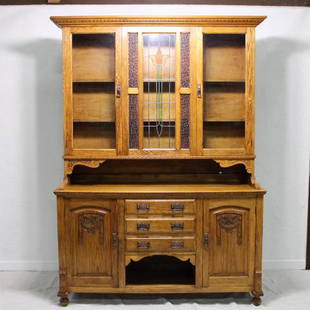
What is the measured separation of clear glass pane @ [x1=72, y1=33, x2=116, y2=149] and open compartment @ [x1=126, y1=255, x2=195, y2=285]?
91 cm

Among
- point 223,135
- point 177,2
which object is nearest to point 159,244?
point 223,135

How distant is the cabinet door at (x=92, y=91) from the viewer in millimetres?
2873

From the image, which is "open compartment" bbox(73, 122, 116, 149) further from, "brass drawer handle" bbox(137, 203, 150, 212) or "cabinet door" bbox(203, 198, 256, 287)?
"cabinet door" bbox(203, 198, 256, 287)

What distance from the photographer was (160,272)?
3.09m

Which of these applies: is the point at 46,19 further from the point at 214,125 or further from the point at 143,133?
the point at 214,125

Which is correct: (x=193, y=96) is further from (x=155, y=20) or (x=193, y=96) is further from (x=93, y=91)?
(x=93, y=91)

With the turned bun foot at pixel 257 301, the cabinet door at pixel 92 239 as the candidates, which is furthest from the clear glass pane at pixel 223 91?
the turned bun foot at pixel 257 301

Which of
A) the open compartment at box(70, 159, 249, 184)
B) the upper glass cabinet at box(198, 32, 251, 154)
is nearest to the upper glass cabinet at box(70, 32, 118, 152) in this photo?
the open compartment at box(70, 159, 249, 184)

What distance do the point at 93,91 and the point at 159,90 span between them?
1.50ft

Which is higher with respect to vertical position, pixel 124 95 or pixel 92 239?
pixel 124 95

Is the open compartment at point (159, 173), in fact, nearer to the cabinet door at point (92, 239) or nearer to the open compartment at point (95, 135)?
the open compartment at point (95, 135)

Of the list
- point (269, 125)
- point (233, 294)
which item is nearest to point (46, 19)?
point (269, 125)

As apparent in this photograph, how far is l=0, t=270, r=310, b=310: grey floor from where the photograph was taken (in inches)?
111

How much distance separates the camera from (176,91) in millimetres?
2885
